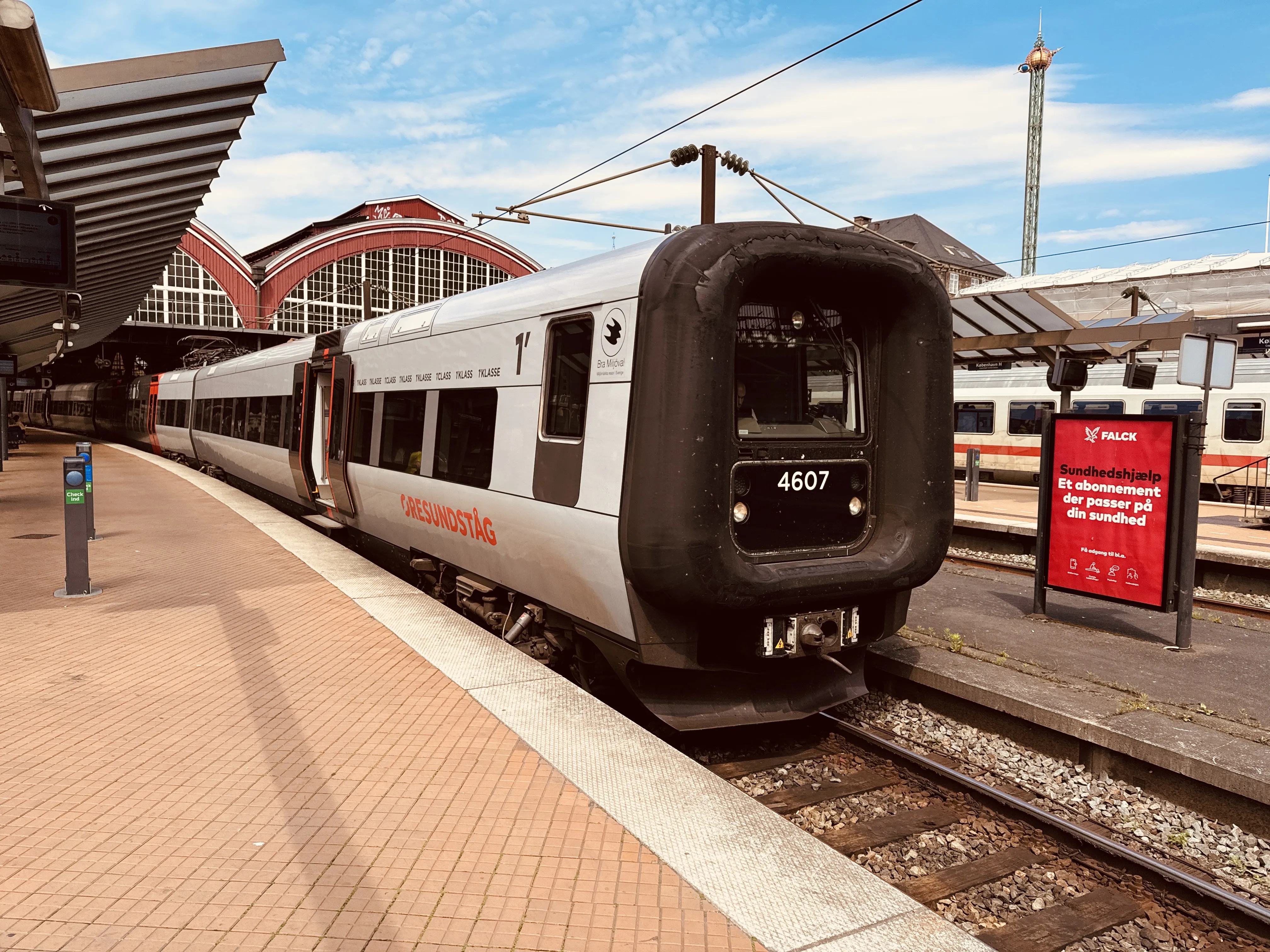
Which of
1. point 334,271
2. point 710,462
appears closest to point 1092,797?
point 710,462

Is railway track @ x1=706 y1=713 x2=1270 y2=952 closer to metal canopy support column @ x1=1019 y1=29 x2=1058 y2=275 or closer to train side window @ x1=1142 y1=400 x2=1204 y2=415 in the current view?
train side window @ x1=1142 y1=400 x2=1204 y2=415

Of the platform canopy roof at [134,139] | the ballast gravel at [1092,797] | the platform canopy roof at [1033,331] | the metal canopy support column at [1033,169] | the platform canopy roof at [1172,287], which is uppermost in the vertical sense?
the metal canopy support column at [1033,169]

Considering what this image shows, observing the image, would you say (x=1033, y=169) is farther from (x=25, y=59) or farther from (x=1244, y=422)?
(x=25, y=59)

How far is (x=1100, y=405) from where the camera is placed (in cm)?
2034

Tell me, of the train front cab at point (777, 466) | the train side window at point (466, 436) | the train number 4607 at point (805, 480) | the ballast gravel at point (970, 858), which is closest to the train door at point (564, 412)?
the train front cab at point (777, 466)

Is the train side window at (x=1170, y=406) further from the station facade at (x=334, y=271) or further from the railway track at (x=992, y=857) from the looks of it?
the station facade at (x=334, y=271)

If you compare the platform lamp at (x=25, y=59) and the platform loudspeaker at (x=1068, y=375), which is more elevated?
the platform lamp at (x=25, y=59)

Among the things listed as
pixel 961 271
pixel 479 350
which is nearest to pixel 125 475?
pixel 479 350

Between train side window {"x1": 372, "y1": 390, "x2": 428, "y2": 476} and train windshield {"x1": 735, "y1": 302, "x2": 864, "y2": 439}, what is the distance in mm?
3557

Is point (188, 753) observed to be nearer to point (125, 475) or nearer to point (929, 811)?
point (929, 811)

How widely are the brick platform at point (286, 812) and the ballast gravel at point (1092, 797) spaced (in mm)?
2641

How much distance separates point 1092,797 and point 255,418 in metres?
14.6

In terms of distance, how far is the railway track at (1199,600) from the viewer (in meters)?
9.27

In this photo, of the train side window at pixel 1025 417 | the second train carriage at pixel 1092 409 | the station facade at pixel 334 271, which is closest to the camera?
the second train carriage at pixel 1092 409
